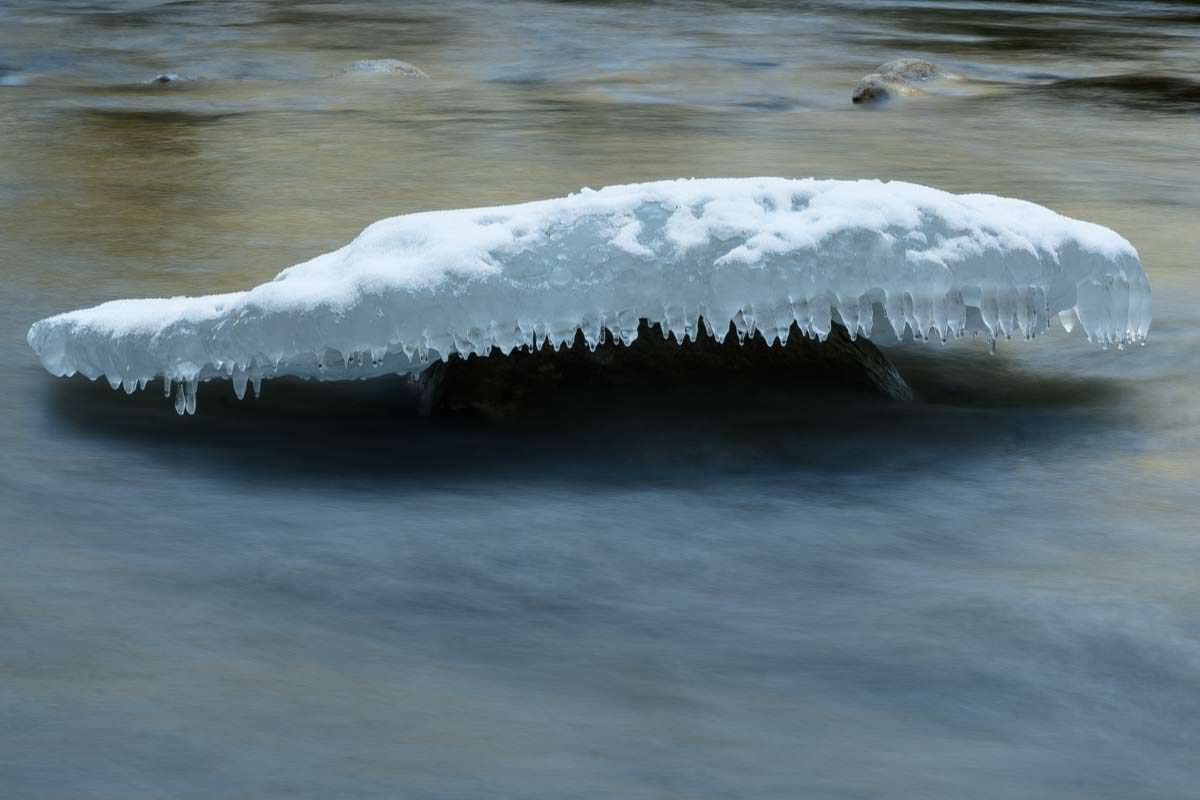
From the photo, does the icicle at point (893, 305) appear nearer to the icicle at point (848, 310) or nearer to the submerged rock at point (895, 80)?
the icicle at point (848, 310)

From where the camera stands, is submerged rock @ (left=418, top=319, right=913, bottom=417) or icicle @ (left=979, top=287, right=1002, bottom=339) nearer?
icicle @ (left=979, top=287, right=1002, bottom=339)

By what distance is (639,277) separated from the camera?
3881mm

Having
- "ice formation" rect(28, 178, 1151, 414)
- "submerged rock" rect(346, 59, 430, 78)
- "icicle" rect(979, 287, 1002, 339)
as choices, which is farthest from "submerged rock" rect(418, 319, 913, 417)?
"submerged rock" rect(346, 59, 430, 78)

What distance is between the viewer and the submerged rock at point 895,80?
11727 mm

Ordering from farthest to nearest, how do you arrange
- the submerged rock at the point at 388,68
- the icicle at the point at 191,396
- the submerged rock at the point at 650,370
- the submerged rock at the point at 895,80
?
1. the submerged rock at the point at 388,68
2. the submerged rock at the point at 895,80
3. the submerged rock at the point at 650,370
4. the icicle at the point at 191,396

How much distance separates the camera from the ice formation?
153 inches

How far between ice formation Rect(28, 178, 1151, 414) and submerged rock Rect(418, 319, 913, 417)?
0.40m

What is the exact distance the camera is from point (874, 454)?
4.20 metres

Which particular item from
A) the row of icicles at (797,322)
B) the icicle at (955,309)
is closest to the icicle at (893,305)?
the row of icicles at (797,322)

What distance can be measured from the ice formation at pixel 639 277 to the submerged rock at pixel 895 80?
7.71 m

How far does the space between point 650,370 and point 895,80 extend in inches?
315

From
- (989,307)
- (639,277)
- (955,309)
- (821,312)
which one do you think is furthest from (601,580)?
(989,307)

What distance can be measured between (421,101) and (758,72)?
3.01 meters

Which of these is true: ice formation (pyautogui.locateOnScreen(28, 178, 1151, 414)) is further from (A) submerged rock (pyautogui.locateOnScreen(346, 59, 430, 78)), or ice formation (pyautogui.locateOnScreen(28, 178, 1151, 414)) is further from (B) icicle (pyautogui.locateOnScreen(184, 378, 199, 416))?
(A) submerged rock (pyautogui.locateOnScreen(346, 59, 430, 78))
